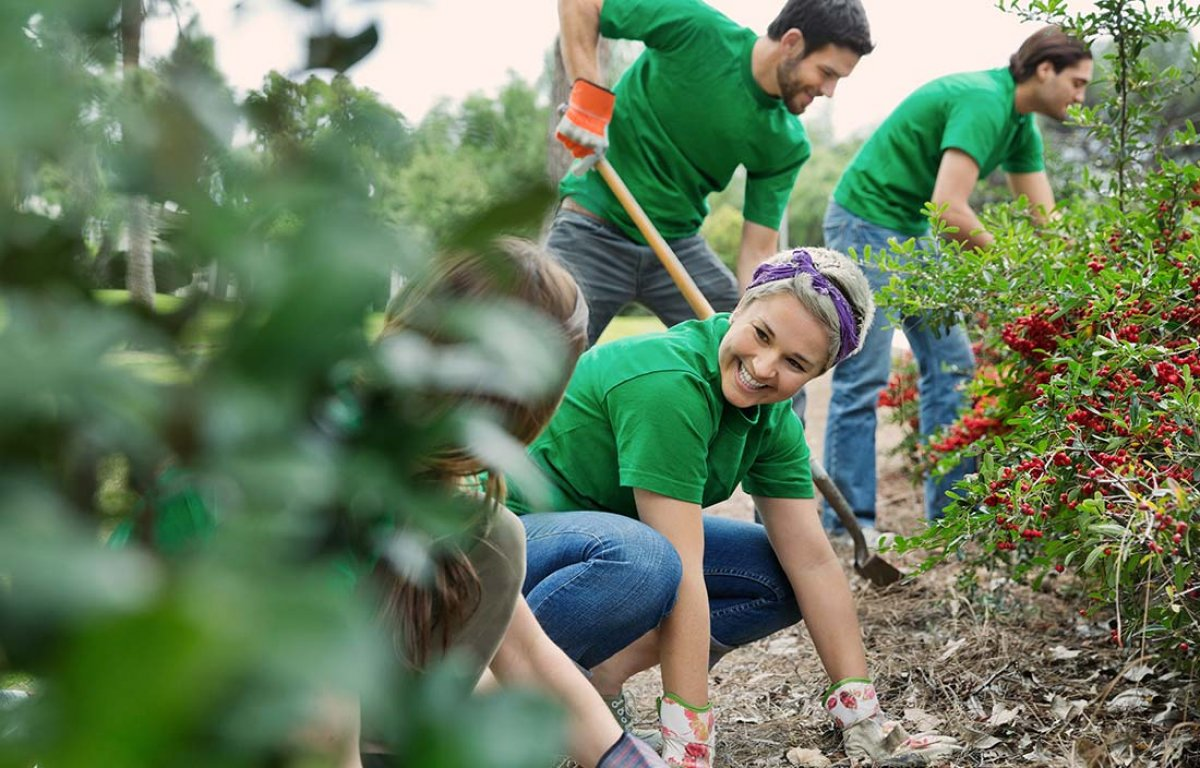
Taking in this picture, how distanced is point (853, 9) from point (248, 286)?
2935 millimetres

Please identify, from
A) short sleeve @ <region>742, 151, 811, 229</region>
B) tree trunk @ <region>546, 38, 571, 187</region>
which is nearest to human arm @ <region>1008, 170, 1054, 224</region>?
short sleeve @ <region>742, 151, 811, 229</region>

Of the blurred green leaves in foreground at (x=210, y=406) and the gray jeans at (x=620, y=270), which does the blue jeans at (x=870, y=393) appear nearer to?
the gray jeans at (x=620, y=270)

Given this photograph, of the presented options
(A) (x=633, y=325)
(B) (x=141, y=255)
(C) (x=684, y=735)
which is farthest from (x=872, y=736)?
(A) (x=633, y=325)

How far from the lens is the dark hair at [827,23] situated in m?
3.10

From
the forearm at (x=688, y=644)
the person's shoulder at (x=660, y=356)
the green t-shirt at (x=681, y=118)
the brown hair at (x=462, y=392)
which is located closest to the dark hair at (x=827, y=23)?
the green t-shirt at (x=681, y=118)

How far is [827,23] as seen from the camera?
10.2ft

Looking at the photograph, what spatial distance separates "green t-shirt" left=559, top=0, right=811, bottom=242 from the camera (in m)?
3.26

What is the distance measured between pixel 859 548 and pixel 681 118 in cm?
128

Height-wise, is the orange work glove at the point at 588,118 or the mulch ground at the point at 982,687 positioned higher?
the orange work glove at the point at 588,118

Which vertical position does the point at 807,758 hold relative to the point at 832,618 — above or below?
below

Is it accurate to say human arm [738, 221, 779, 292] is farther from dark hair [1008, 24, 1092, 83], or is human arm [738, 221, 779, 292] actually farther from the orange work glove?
dark hair [1008, 24, 1092, 83]

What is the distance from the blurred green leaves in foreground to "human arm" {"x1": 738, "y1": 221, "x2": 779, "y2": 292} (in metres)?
3.18

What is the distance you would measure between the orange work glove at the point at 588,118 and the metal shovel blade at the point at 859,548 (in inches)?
40.7

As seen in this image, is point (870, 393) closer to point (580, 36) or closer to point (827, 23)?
point (827, 23)
